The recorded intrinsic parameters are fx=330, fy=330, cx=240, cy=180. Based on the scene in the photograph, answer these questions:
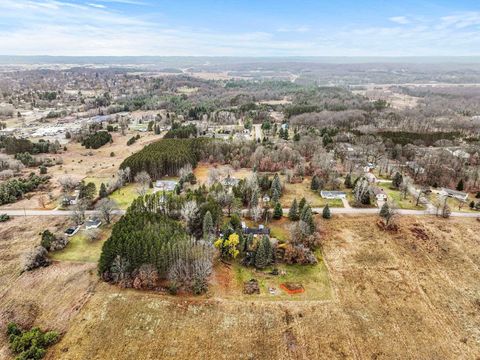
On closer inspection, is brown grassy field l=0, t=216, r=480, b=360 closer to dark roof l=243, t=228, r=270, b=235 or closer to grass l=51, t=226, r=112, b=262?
grass l=51, t=226, r=112, b=262

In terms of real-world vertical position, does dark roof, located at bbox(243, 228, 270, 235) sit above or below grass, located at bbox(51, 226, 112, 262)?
above


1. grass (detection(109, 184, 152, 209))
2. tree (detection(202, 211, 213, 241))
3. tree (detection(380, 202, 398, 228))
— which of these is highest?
tree (detection(202, 211, 213, 241))

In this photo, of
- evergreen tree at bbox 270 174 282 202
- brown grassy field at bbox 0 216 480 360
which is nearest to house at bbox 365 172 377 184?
evergreen tree at bbox 270 174 282 202

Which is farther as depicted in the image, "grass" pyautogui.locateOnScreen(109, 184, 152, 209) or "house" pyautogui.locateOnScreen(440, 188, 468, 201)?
"house" pyautogui.locateOnScreen(440, 188, 468, 201)

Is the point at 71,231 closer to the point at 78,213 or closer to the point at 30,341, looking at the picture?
the point at 78,213

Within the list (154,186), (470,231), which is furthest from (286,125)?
(470,231)

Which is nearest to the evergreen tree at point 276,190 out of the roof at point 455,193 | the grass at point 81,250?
the grass at point 81,250
